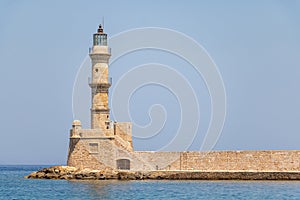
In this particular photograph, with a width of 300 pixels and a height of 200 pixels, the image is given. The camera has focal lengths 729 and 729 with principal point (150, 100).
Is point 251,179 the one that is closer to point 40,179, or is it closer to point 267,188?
point 267,188

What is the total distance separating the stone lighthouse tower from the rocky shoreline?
252cm

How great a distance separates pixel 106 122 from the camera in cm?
Answer: 3669

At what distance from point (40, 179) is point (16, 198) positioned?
11.0m

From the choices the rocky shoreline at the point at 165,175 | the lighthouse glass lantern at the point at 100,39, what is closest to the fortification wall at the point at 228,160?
the rocky shoreline at the point at 165,175

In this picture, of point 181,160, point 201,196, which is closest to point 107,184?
A: point 181,160

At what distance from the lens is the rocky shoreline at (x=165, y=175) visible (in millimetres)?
33375

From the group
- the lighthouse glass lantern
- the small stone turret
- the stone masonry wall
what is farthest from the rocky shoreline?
the lighthouse glass lantern

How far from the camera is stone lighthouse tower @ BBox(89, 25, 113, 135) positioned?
1449 inches

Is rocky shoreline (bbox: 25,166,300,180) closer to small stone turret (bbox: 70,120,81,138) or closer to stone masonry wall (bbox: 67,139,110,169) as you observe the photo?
stone masonry wall (bbox: 67,139,110,169)

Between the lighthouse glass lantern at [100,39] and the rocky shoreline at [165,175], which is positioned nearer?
the rocky shoreline at [165,175]

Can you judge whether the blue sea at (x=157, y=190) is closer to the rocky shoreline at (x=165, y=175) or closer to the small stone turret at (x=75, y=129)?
the rocky shoreline at (x=165, y=175)

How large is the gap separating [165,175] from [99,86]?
5.67 m

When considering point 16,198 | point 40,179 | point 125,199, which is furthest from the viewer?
point 40,179

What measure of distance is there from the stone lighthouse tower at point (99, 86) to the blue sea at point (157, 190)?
3.74m
